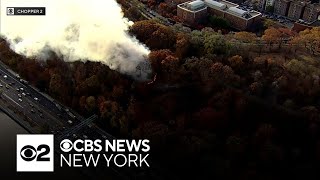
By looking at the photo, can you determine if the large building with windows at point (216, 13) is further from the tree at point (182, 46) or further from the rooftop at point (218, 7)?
the tree at point (182, 46)

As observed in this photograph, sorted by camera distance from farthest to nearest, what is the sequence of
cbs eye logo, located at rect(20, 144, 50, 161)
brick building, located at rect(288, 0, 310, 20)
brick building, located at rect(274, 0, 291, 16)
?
brick building, located at rect(274, 0, 291, 16)
brick building, located at rect(288, 0, 310, 20)
cbs eye logo, located at rect(20, 144, 50, 161)

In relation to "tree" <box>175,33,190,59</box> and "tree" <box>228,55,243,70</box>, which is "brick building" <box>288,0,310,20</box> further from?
"tree" <box>228,55,243,70</box>

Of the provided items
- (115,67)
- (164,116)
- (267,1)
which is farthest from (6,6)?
(267,1)

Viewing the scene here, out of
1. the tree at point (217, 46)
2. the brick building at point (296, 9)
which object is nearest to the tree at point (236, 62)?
the tree at point (217, 46)

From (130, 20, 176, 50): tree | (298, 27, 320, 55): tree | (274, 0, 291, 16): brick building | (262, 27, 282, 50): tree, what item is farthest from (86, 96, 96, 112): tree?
(274, 0, 291, 16): brick building

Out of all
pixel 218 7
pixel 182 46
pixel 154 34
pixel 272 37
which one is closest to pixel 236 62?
pixel 182 46

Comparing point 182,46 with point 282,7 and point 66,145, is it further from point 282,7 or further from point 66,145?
point 282,7
